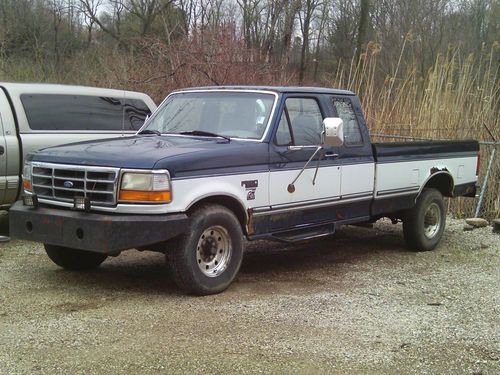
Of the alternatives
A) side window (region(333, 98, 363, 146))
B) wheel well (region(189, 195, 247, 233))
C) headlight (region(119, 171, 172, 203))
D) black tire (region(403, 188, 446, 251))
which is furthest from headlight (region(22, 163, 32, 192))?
black tire (region(403, 188, 446, 251))

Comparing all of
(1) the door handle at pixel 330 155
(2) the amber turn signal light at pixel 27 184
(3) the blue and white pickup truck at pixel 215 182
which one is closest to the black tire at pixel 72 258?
(3) the blue and white pickup truck at pixel 215 182

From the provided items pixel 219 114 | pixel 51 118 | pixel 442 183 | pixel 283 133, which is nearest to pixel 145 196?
pixel 219 114

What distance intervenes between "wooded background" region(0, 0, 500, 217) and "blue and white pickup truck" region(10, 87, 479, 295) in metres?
4.18

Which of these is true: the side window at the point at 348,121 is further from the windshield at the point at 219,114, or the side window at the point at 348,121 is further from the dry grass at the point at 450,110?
the dry grass at the point at 450,110

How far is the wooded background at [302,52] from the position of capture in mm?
11305

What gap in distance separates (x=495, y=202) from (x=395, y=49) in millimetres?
11196

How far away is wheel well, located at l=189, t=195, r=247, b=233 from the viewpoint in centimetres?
551

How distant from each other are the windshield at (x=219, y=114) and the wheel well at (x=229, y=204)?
70 centimetres

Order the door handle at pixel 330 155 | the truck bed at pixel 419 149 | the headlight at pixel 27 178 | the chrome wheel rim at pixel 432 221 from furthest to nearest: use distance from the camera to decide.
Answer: the chrome wheel rim at pixel 432 221, the truck bed at pixel 419 149, the door handle at pixel 330 155, the headlight at pixel 27 178

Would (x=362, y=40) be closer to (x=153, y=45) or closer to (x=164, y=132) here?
(x=153, y=45)

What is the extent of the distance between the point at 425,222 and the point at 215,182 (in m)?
3.75

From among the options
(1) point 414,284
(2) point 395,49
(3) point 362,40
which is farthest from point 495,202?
(3) point 362,40

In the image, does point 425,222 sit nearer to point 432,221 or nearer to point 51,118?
point 432,221

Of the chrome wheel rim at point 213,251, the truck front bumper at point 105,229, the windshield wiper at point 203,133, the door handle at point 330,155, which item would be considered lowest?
the chrome wheel rim at point 213,251
